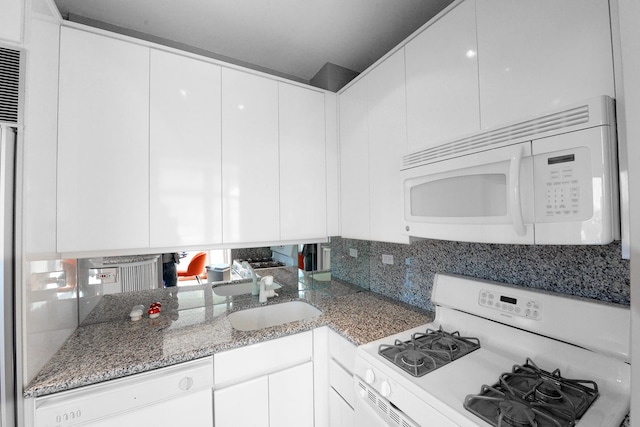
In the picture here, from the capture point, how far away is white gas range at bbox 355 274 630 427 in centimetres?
82

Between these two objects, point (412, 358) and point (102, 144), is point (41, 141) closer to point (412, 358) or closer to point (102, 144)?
point (102, 144)

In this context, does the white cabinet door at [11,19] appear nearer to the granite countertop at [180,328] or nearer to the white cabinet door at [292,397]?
the granite countertop at [180,328]

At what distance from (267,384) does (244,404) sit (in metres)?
0.13

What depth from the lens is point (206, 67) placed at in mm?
1582

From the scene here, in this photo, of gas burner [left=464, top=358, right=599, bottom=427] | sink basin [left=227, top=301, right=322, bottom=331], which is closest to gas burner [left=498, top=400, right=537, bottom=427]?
gas burner [left=464, top=358, right=599, bottom=427]

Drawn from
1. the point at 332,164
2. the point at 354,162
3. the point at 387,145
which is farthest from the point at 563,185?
the point at 332,164

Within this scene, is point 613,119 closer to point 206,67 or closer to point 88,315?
point 206,67

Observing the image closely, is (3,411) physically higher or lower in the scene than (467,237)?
lower

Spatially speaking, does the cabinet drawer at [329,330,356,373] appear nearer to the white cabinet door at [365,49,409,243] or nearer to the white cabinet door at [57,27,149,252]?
the white cabinet door at [365,49,409,243]

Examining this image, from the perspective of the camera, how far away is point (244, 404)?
1.30 meters

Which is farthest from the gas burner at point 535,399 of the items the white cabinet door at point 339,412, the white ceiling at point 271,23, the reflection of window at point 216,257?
the white ceiling at point 271,23

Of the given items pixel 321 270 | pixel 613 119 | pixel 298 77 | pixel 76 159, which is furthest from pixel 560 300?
pixel 298 77

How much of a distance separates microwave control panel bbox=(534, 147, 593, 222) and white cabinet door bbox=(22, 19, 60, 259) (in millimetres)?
1767

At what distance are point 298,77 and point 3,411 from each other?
2.55 m
